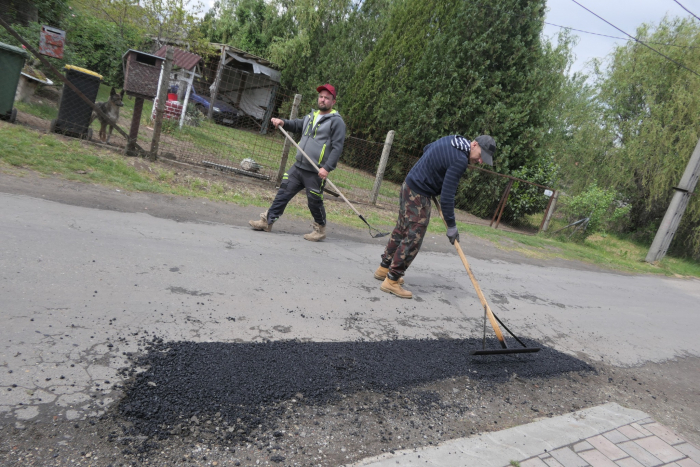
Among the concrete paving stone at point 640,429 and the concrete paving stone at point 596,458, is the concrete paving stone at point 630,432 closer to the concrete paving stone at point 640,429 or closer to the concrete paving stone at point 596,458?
the concrete paving stone at point 640,429

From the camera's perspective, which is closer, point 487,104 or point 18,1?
point 18,1

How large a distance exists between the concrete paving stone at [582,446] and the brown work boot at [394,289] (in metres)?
2.37

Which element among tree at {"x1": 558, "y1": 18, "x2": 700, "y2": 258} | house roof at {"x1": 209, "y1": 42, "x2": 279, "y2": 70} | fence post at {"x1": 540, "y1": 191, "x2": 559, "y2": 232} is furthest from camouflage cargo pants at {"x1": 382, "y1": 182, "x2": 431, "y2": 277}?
house roof at {"x1": 209, "y1": 42, "x2": 279, "y2": 70}

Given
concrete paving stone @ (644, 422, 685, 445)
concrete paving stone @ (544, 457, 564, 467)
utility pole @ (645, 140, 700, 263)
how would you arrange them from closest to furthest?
concrete paving stone @ (544, 457, 564, 467)
concrete paving stone @ (644, 422, 685, 445)
utility pole @ (645, 140, 700, 263)

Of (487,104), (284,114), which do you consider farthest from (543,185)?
(284,114)

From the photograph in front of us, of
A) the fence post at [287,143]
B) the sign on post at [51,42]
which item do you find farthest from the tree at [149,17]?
the fence post at [287,143]

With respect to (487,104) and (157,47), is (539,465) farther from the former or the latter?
(157,47)

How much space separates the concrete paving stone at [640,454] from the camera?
290 centimetres

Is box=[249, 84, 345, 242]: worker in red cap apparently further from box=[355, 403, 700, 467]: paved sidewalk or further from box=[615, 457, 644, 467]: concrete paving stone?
box=[615, 457, 644, 467]: concrete paving stone

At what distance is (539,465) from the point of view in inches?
103

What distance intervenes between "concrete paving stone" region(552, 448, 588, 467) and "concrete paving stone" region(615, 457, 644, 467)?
28 centimetres

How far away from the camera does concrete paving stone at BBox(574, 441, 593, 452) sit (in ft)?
9.37

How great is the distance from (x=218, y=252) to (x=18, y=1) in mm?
12564

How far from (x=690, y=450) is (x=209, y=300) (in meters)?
3.74
